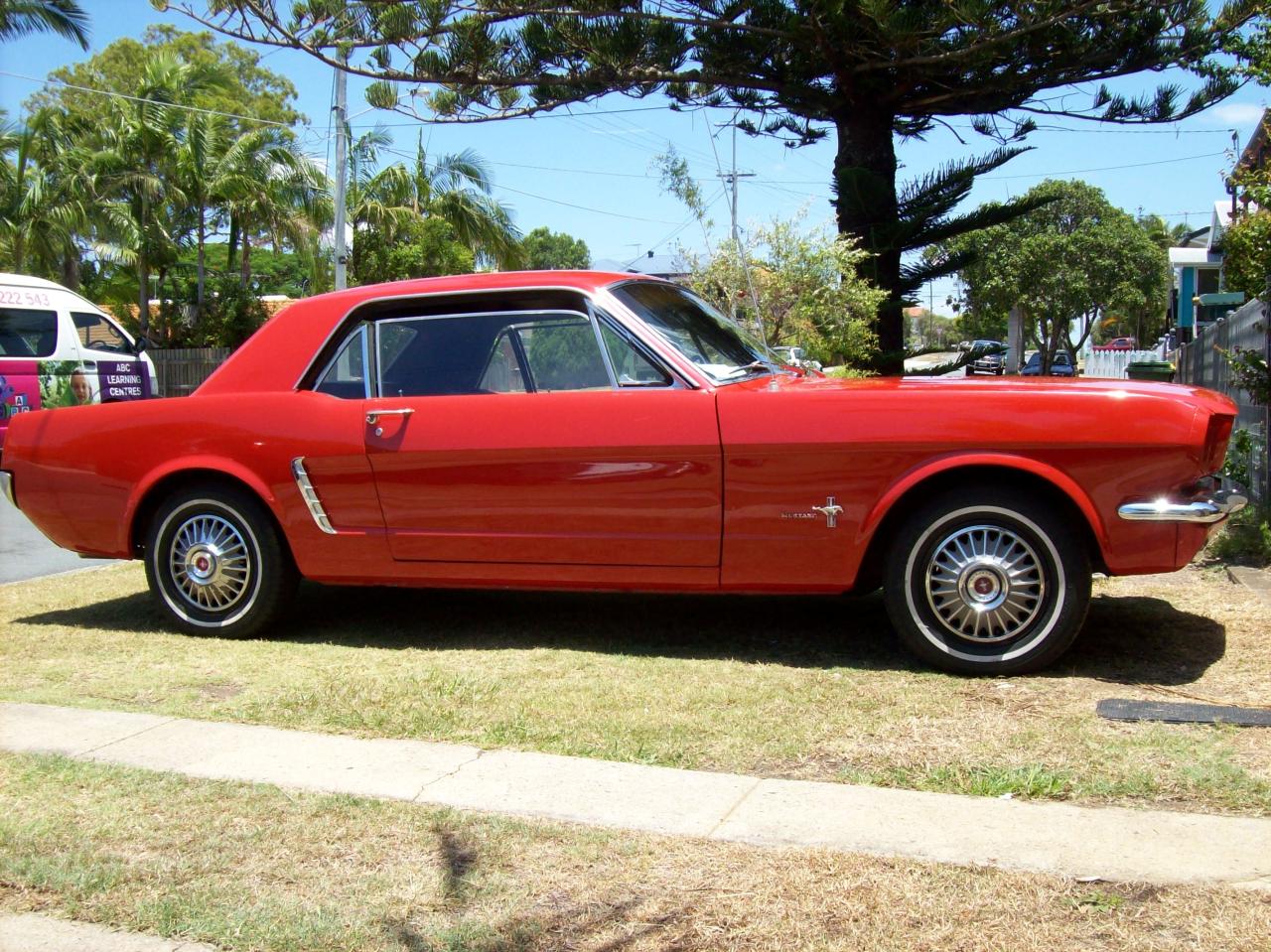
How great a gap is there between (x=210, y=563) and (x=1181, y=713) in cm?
437

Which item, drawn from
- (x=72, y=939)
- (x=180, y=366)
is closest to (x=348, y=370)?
(x=72, y=939)

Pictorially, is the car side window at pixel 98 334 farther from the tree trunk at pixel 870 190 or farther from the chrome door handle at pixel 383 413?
the chrome door handle at pixel 383 413

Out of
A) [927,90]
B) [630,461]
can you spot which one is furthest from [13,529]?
[927,90]

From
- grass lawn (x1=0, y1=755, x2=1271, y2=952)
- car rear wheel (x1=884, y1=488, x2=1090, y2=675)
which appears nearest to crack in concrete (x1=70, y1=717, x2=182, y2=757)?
grass lawn (x1=0, y1=755, x2=1271, y2=952)

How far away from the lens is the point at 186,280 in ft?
115

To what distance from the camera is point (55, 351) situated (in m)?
17.5

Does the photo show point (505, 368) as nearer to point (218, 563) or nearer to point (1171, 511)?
point (218, 563)

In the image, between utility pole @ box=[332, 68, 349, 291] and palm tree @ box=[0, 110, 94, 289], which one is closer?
utility pole @ box=[332, 68, 349, 291]

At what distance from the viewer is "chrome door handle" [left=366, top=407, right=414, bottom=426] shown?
18.8 ft

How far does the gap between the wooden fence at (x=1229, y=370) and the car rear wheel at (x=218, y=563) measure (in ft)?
20.1

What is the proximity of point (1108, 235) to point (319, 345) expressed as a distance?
47009mm

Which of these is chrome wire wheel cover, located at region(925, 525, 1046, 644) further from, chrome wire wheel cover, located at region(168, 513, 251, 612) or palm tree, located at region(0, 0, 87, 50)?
palm tree, located at region(0, 0, 87, 50)

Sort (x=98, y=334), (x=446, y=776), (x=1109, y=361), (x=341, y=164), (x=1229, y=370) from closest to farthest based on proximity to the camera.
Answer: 1. (x=446, y=776)
2. (x=1229, y=370)
3. (x=98, y=334)
4. (x=341, y=164)
5. (x=1109, y=361)

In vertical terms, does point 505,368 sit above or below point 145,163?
below
